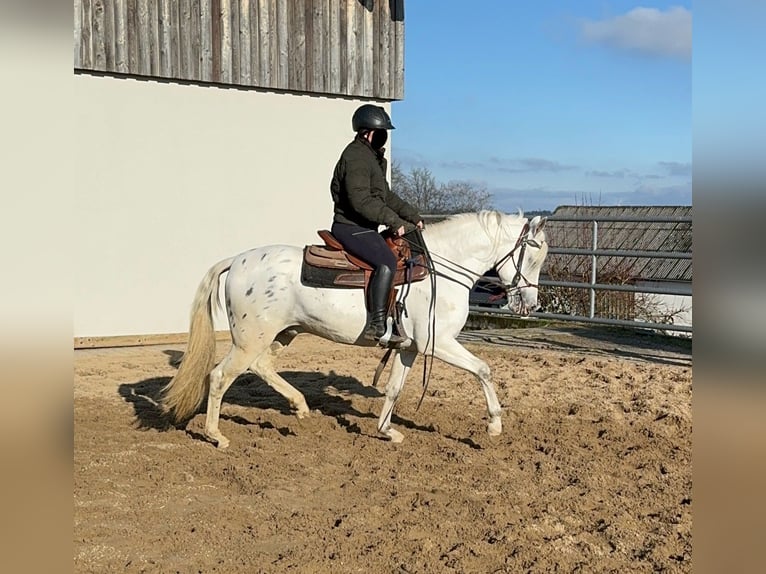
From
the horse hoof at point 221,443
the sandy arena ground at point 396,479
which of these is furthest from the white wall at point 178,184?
the horse hoof at point 221,443

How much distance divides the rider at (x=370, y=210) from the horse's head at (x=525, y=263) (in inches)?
31.6

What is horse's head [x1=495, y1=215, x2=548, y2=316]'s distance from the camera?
6199 mm

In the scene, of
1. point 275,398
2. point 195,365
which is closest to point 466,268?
point 195,365

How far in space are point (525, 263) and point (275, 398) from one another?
2703mm

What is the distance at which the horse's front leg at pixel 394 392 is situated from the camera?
6.01 meters

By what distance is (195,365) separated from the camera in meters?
6.09

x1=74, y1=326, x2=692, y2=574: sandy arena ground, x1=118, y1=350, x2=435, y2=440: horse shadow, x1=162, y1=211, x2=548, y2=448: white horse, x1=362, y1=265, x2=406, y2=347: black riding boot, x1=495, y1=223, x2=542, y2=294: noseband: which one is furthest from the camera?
x1=118, y1=350, x2=435, y2=440: horse shadow

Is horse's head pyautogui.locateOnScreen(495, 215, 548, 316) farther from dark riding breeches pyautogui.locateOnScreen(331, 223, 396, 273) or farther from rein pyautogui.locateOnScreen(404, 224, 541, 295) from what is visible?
dark riding breeches pyautogui.locateOnScreen(331, 223, 396, 273)

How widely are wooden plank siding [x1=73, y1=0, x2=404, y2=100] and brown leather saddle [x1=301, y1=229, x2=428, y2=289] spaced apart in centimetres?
→ 568

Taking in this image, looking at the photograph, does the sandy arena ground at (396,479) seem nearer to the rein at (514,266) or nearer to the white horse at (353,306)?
the white horse at (353,306)

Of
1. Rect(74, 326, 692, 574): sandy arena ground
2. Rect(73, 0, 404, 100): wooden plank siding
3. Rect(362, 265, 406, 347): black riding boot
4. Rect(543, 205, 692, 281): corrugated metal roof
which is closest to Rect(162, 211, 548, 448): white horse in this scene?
Rect(362, 265, 406, 347): black riding boot
